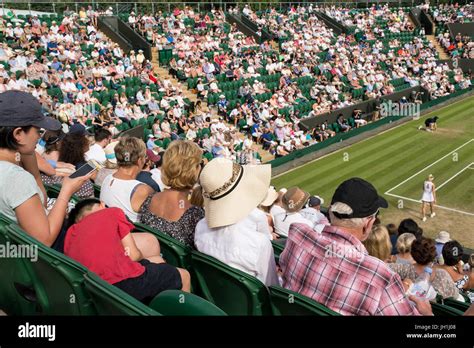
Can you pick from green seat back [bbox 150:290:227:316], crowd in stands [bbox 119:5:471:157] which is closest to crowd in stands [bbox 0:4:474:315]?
green seat back [bbox 150:290:227:316]

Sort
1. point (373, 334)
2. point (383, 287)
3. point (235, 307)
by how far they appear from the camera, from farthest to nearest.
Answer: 1. point (235, 307)
2. point (383, 287)
3. point (373, 334)

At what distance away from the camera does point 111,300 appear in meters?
2.67

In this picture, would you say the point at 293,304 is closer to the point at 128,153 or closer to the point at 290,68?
the point at 128,153

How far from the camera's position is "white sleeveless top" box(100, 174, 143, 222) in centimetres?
472

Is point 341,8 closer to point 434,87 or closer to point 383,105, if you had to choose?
point 434,87

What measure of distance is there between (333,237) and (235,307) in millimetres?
863

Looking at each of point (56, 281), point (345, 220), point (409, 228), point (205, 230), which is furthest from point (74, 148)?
point (409, 228)

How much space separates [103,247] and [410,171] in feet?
52.7

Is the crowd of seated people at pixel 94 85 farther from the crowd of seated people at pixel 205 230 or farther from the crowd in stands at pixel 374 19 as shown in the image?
the crowd in stands at pixel 374 19

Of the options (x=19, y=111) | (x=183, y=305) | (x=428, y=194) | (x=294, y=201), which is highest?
(x=19, y=111)

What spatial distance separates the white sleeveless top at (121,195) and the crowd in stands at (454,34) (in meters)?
38.7

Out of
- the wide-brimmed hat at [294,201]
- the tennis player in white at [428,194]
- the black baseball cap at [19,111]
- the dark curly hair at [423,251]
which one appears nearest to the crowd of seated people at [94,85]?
the tennis player in white at [428,194]

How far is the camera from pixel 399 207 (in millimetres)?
14680

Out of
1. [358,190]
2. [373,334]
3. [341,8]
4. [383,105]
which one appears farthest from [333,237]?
[341,8]
